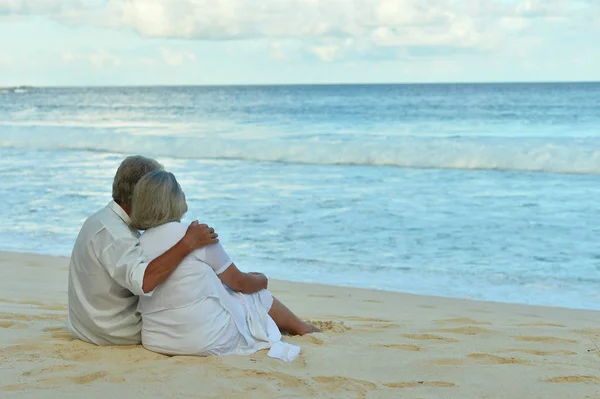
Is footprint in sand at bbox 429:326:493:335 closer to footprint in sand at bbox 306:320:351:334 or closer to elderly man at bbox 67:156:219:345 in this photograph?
footprint in sand at bbox 306:320:351:334

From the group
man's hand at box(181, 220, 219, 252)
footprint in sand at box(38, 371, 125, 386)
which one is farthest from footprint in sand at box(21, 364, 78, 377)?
man's hand at box(181, 220, 219, 252)

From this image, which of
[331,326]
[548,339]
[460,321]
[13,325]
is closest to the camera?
[548,339]

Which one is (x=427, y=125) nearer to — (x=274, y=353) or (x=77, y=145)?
(x=77, y=145)

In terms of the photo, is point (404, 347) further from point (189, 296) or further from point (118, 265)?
point (118, 265)

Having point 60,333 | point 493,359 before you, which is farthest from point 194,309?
point 493,359

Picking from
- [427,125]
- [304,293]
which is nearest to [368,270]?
[304,293]

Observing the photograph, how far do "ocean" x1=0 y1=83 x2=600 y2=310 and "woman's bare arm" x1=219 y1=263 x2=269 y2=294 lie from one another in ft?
10.4

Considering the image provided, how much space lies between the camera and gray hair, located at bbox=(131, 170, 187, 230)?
366 centimetres

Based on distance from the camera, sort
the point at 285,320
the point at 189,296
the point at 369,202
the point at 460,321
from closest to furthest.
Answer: the point at 189,296 < the point at 285,320 < the point at 460,321 < the point at 369,202

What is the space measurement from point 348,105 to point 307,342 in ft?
159

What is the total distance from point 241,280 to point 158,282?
0.49m

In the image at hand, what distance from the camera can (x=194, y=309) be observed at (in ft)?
12.9

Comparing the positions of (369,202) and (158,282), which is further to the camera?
(369,202)

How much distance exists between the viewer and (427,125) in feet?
115
